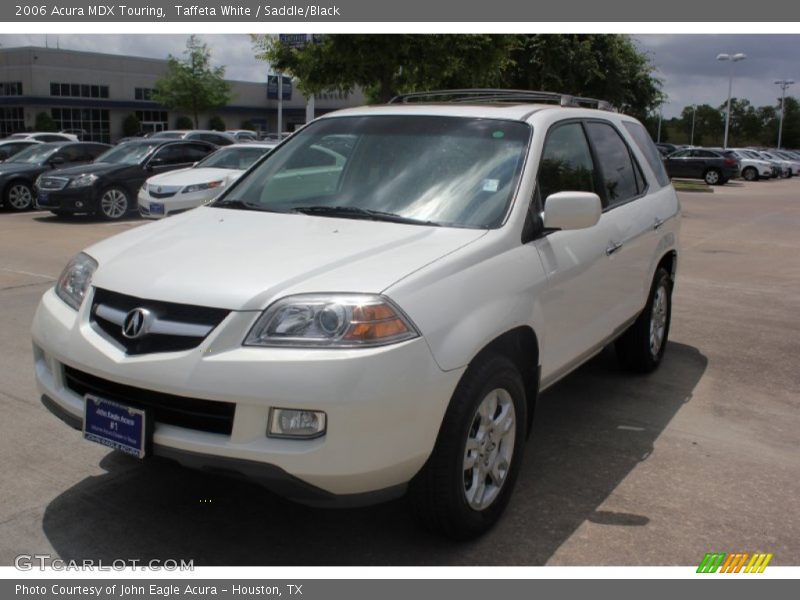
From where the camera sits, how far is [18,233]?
43.4ft

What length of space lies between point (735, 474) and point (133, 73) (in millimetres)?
66631

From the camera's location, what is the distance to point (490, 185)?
3871 mm

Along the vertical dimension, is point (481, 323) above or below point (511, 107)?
below

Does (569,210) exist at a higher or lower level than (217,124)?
lower

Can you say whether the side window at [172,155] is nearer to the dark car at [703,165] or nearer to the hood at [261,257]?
the hood at [261,257]

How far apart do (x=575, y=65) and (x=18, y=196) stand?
19091 millimetres

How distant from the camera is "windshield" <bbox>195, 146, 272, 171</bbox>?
14.4 meters

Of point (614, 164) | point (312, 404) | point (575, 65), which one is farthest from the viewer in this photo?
point (575, 65)

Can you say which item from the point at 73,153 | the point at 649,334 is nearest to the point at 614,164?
the point at 649,334

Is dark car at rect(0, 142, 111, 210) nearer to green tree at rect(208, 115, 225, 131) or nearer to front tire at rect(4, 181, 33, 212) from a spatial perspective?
front tire at rect(4, 181, 33, 212)

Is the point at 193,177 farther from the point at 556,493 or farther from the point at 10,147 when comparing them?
the point at 556,493

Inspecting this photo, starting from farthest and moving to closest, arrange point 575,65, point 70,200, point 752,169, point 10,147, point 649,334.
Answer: point 752,169, point 575,65, point 10,147, point 70,200, point 649,334
